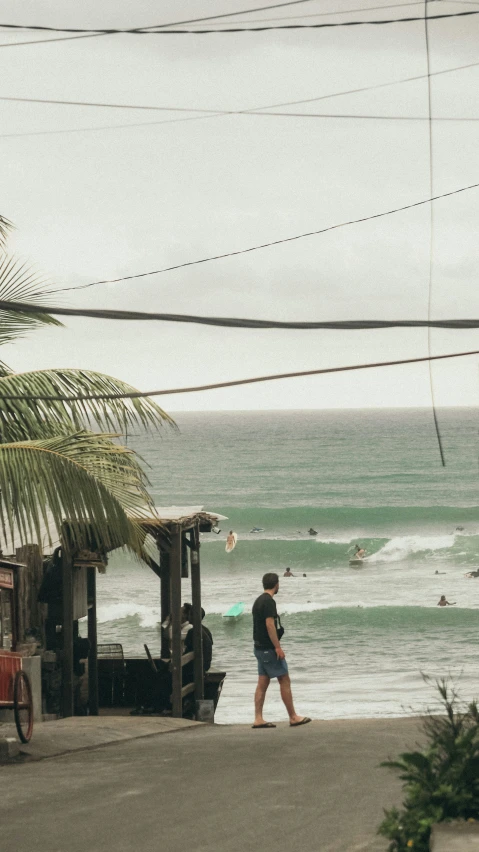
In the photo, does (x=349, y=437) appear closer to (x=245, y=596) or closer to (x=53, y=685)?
(x=245, y=596)

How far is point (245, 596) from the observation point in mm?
38969

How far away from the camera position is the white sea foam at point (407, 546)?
160 feet

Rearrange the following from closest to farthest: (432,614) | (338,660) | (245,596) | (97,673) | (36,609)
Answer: (36,609) → (97,673) → (338,660) → (432,614) → (245,596)

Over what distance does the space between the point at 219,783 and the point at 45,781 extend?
147cm

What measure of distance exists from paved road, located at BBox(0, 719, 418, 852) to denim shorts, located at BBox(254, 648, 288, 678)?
30.7 inches

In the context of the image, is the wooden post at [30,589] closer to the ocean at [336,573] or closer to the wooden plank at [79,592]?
the wooden plank at [79,592]

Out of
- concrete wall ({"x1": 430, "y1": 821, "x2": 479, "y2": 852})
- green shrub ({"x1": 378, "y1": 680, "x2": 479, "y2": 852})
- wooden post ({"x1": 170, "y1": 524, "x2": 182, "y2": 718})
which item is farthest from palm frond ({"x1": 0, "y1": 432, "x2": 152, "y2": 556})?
concrete wall ({"x1": 430, "y1": 821, "x2": 479, "y2": 852})

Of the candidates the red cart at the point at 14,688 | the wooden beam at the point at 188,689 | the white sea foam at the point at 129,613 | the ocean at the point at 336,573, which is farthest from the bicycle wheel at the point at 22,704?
the white sea foam at the point at 129,613

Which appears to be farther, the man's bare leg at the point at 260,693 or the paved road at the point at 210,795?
the man's bare leg at the point at 260,693

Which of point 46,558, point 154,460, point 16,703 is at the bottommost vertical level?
point 16,703

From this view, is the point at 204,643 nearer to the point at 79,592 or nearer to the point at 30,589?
the point at 79,592

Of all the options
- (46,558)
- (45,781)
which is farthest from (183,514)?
(45,781)

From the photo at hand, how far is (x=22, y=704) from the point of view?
10398 mm

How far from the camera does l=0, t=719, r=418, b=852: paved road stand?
6.89 metres
